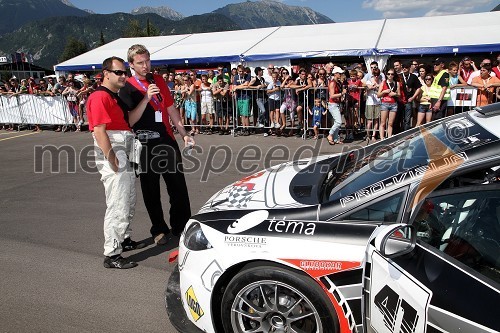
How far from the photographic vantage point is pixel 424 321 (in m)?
1.73

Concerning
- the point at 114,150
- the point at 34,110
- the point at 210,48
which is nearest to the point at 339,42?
the point at 210,48

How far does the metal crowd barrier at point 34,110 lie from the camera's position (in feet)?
43.8

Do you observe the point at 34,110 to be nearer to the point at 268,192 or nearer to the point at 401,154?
the point at 268,192

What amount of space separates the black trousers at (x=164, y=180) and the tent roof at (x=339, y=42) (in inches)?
427

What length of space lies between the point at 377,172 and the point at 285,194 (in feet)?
2.07

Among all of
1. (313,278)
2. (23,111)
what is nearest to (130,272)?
(313,278)

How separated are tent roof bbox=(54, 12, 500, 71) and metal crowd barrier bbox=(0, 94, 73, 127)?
471cm

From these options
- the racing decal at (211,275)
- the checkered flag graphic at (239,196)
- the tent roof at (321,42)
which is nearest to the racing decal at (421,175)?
the checkered flag graphic at (239,196)

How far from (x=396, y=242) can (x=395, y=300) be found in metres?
0.27

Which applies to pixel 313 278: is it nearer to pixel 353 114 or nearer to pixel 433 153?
pixel 433 153

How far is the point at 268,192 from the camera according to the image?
2.90m

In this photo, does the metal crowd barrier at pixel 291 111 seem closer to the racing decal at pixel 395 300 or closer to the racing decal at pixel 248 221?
the racing decal at pixel 248 221

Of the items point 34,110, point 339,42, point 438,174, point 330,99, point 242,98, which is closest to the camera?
point 438,174

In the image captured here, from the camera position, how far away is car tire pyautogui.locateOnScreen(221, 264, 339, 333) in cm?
229
